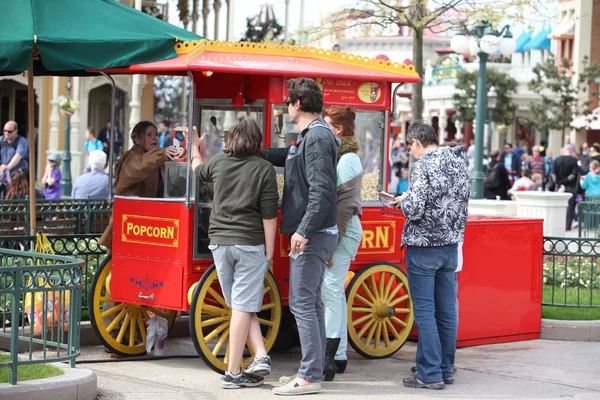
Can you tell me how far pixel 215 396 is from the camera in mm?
7223

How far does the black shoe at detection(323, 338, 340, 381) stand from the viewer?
7.74 metres

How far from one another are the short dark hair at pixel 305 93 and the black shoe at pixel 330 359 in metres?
1.58

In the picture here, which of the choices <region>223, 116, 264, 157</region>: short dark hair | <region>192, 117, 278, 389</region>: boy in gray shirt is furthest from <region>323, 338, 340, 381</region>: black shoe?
<region>223, 116, 264, 157</region>: short dark hair

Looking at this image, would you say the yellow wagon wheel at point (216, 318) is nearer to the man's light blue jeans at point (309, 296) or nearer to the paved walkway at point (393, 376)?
the paved walkway at point (393, 376)

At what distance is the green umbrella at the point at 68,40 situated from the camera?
26.0 feet

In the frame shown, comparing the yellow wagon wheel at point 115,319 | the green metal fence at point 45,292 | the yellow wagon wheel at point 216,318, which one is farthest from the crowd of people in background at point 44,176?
the green metal fence at point 45,292

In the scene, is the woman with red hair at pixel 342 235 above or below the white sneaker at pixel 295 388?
above

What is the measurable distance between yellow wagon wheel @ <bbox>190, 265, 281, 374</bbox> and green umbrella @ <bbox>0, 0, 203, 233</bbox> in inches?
62.8

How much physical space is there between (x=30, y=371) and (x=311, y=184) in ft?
6.67

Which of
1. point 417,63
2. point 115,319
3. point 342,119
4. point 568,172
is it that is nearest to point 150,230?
point 115,319

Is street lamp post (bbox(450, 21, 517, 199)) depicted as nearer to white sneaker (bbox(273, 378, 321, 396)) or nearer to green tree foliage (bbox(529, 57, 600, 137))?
white sneaker (bbox(273, 378, 321, 396))

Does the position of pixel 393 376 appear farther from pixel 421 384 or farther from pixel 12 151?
pixel 12 151

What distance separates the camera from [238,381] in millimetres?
7477

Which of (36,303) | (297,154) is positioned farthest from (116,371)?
(297,154)
